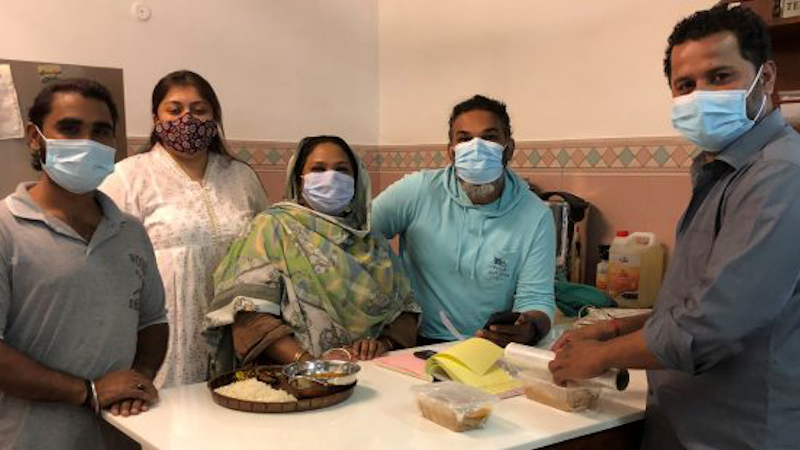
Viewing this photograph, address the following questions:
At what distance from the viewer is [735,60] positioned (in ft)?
4.81

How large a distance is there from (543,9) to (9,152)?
2423mm

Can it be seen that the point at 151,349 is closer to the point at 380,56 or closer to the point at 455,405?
the point at 455,405

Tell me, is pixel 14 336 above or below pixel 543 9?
below

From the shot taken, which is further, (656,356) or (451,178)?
(451,178)

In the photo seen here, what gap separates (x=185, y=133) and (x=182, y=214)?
0.26m

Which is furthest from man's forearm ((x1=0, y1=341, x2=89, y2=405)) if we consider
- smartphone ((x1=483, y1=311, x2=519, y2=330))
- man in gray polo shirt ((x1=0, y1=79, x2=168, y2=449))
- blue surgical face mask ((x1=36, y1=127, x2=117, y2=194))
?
smartphone ((x1=483, y1=311, x2=519, y2=330))

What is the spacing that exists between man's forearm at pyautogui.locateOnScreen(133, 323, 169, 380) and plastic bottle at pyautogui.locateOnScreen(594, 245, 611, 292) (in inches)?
71.2

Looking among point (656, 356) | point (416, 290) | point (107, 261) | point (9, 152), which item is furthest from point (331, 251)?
point (9, 152)

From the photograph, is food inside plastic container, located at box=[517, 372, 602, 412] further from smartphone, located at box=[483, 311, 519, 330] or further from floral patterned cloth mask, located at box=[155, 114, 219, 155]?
floral patterned cloth mask, located at box=[155, 114, 219, 155]

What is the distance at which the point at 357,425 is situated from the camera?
1.46 metres

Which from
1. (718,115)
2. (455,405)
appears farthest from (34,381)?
(718,115)

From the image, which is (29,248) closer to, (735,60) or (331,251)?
(331,251)

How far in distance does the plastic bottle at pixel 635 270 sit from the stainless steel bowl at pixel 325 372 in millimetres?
1534

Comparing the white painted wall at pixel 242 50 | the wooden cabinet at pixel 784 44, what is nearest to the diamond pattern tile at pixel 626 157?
the wooden cabinet at pixel 784 44
